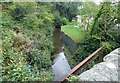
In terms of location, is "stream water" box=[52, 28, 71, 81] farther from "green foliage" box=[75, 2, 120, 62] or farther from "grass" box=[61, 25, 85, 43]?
"grass" box=[61, 25, 85, 43]

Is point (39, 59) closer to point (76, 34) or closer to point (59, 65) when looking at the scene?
point (59, 65)

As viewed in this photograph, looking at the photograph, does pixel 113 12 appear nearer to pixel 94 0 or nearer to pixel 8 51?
pixel 94 0

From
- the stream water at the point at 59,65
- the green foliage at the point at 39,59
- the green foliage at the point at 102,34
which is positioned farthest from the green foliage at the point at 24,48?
the green foliage at the point at 102,34

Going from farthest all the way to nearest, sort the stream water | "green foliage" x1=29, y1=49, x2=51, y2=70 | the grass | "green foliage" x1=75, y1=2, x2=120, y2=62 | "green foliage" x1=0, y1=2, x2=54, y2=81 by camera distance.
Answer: the grass, "green foliage" x1=75, y1=2, x2=120, y2=62, the stream water, "green foliage" x1=29, y1=49, x2=51, y2=70, "green foliage" x1=0, y1=2, x2=54, y2=81

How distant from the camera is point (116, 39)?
288 inches

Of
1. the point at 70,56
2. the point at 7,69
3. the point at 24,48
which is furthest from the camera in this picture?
the point at 70,56

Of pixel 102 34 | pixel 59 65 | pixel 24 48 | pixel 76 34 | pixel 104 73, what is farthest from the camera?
pixel 76 34

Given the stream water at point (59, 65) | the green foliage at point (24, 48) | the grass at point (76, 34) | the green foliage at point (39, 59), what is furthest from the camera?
the grass at point (76, 34)

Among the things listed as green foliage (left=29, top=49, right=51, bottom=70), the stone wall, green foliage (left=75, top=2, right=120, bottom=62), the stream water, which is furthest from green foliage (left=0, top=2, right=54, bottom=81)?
green foliage (left=75, top=2, right=120, bottom=62)

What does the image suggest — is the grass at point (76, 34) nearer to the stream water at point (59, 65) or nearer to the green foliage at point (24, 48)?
the stream water at point (59, 65)

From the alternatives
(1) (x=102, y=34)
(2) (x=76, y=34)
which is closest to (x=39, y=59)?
(1) (x=102, y=34)

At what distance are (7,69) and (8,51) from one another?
851 millimetres

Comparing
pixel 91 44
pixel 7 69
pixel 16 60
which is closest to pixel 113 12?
pixel 91 44

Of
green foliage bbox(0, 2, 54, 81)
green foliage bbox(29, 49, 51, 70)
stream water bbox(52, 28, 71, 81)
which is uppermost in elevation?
green foliage bbox(0, 2, 54, 81)
